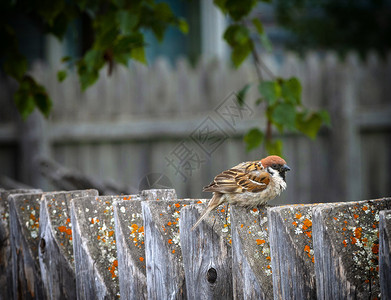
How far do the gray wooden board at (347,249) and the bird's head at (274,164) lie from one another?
99 centimetres

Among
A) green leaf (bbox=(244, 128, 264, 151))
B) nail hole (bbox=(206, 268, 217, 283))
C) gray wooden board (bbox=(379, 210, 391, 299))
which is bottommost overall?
nail hole (bbox=(206, 268, 217, 283))

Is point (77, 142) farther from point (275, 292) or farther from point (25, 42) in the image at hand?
point (275, 292)

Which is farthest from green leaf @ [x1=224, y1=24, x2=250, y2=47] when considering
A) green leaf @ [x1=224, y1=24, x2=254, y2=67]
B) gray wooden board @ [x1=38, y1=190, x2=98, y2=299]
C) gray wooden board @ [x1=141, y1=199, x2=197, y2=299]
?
gray wooden board @ [x1=141, y1=199, x2=197, y2=299]

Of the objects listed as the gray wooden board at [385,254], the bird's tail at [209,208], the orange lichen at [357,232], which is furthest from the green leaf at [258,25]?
the gray wooden board at [385,254]

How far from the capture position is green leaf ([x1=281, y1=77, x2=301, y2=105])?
3609 millimetres

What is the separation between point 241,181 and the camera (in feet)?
9.82

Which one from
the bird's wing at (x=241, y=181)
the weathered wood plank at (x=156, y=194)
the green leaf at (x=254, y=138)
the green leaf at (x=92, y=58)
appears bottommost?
the weathered wood plank at (x=156, y=194)

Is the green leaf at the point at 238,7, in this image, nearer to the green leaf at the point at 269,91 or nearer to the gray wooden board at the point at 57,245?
the green leaf at the point at 269,91

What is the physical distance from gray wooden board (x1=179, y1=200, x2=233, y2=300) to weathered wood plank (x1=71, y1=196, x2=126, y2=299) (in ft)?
1.41

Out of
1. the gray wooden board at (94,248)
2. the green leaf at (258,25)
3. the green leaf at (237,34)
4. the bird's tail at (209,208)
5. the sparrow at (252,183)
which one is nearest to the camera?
the bird's tail at (209,208)

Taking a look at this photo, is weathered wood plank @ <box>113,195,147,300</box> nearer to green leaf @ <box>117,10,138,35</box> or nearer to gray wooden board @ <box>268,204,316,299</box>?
gray wooden board @ <box>268,204,316,299</box>

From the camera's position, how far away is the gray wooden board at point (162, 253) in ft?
7.72

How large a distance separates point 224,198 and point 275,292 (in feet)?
2.42

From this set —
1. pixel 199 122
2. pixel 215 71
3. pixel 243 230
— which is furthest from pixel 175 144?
pixel 243 230
